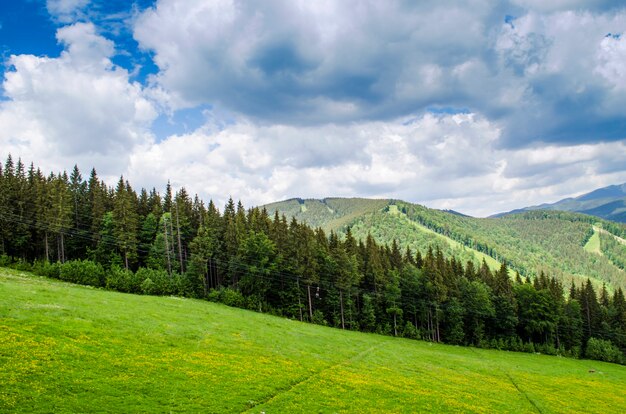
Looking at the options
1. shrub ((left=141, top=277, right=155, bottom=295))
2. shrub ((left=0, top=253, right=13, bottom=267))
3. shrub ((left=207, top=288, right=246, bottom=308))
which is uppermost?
shrub ((left=0, top=253, right=13, bottom=267))

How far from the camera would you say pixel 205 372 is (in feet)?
87.9

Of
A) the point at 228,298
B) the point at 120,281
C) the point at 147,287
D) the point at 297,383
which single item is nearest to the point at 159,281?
the point at 147,287

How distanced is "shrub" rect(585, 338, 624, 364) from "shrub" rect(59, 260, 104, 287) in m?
120

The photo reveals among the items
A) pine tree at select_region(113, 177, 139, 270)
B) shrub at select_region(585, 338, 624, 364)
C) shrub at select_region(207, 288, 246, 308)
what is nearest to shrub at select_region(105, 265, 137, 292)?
pine tree at select_region(113, 177, 139, 270)

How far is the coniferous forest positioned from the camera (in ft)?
274

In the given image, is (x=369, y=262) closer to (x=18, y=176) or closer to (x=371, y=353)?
(x=371, y=353)

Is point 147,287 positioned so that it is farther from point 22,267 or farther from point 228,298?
point 22,267

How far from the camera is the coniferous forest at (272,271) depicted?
83625 mm

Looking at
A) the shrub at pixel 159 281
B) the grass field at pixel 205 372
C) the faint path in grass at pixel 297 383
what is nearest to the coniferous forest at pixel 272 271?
the shrub at pixel 159 281

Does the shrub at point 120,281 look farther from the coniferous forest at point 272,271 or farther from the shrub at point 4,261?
the shrub at point 4,261

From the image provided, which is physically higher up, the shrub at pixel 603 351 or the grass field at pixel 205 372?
the grass field at pixel 205 372

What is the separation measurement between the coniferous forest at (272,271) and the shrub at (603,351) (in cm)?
27

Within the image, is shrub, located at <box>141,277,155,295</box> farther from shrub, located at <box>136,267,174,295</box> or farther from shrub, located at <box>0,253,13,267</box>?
→ shrub, located at <box>0,253,13,267</box>

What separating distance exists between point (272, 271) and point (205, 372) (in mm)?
58498
